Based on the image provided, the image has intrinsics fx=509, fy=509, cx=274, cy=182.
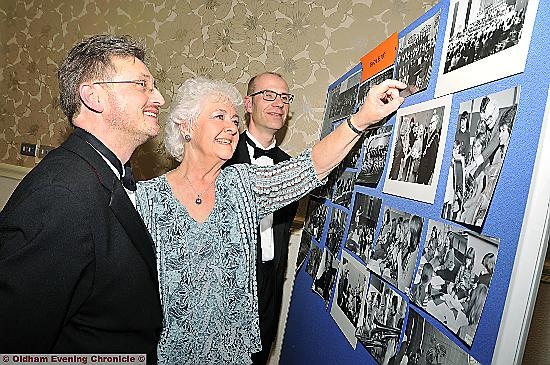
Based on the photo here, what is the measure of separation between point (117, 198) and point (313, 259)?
96 cm

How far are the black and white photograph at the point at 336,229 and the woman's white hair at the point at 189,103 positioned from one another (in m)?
0.53

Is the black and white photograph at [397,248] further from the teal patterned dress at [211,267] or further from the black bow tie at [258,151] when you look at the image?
the black bow tie at [258,151]

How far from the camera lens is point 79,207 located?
1.17m

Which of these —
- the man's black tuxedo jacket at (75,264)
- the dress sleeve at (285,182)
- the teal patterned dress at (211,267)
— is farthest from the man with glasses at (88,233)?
the dress sleeve at (285,182)

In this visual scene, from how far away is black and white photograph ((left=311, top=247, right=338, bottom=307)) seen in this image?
1727 mm

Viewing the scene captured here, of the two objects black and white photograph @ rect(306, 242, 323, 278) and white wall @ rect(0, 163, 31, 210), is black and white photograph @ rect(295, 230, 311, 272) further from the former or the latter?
white wall @ rect(0, 163, 31, 210)

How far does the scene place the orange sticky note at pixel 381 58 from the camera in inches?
58.4

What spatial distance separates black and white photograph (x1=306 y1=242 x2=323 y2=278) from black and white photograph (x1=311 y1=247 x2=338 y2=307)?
1.3 inches

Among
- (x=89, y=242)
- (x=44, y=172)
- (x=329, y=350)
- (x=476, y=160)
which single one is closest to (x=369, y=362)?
(x=329, y=350)

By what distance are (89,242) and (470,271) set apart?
827mm

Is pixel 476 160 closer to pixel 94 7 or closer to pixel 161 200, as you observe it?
pixel 161 200

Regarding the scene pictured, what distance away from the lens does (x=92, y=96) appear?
4.46ft

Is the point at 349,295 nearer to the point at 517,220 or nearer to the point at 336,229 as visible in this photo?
the point at 336,229

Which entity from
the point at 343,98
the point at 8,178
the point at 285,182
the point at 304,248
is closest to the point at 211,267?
the point at 285,182
